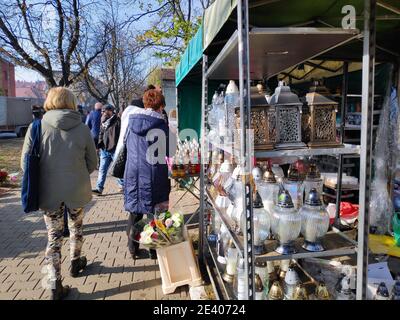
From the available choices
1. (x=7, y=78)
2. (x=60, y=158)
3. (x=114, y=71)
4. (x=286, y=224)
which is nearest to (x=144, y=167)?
(x=60, y=158)

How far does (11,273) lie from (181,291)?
189cm

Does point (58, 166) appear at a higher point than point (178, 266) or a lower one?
higher

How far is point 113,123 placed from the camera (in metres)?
6.14

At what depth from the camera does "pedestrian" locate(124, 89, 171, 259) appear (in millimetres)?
3314

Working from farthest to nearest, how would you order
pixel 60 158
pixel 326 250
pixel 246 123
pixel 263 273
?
pixel 60 158, pixel 263 273, pixel 326 250, pixel 246 123

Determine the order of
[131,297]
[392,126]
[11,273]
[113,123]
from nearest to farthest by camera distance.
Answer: [131,297], [11,273], [392,126], [113,123]

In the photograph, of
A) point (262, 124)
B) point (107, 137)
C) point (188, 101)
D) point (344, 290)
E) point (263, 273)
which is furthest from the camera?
point (188, 101)

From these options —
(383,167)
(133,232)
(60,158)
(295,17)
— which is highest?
(295,17)

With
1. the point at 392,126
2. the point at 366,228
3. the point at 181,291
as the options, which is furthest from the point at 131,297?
the point at 392,126

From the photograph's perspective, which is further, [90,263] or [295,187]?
[90,263]

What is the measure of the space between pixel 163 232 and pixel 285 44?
1.99 metres

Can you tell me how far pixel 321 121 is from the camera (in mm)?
1861

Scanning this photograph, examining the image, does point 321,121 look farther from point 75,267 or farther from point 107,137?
point 107,137
